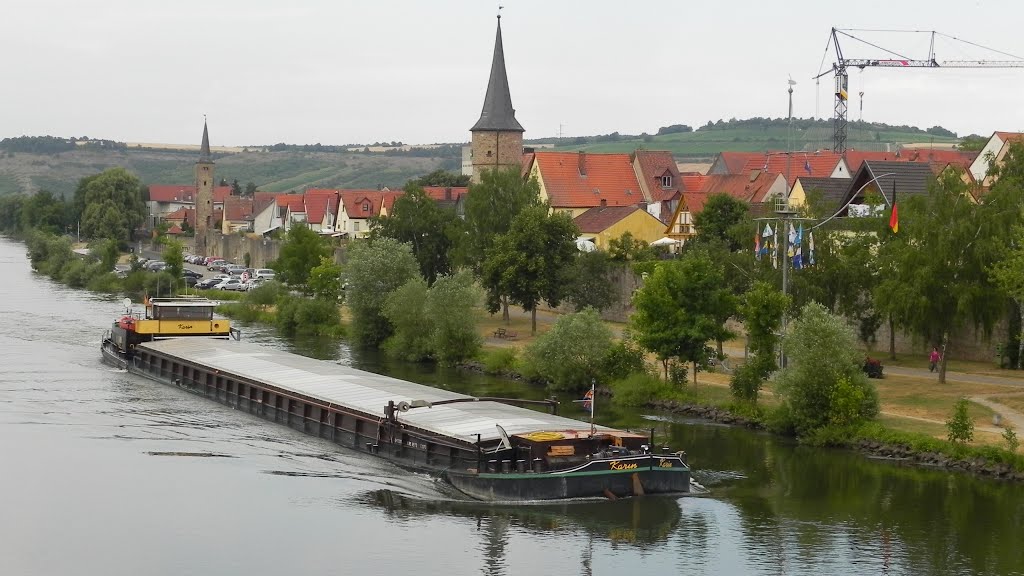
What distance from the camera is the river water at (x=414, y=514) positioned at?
28406mm

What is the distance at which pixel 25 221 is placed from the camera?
17675 centimetres

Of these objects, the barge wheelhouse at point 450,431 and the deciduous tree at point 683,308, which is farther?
the deciduous tree at point 683,308

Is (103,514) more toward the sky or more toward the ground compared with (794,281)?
more toward the ground

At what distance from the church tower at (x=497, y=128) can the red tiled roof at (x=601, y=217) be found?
37.7ft

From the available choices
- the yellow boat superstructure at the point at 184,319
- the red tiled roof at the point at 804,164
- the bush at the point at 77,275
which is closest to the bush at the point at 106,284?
the bush at the point at 77,275

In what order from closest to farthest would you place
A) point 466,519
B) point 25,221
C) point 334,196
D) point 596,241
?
point 466,519
point 596,241
point 334,196
point 25,221

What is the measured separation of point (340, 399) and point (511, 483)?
1067 cm

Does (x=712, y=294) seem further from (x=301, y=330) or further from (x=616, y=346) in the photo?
(x=301, y=330)

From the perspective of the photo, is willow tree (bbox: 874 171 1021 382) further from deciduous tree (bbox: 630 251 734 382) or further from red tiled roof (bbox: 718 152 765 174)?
red tiled roof (bbox: 718 152 765 174)

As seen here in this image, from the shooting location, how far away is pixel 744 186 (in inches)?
3388

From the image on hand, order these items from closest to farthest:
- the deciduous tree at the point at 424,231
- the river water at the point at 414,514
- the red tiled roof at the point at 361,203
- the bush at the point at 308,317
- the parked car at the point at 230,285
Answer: the river water at the point at 414,514, the bush at the point at 308,317, the deciduous tree at the point at 424,231, the parked car at the point at 230,285, the red tiled roof at the point at 361,203

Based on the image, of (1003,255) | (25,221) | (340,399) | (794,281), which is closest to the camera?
(340,399)

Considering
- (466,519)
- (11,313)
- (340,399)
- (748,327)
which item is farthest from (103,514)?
(11,313)

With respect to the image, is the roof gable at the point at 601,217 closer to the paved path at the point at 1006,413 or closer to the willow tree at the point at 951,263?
the willow tree at the point at 951,263
